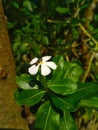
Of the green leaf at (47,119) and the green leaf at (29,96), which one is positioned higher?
the green leaf at (29,96)

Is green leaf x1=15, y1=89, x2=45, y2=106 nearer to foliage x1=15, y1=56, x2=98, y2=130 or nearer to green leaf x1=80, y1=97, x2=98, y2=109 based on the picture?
foliage x1=15, y1=56, x2=98, y2=130

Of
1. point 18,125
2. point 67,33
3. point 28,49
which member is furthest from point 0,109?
point 67,33

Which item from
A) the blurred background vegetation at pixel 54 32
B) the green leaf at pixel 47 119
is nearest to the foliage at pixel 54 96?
the green leaf at pixel 47 119

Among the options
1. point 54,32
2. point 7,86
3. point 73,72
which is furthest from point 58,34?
point 7,86

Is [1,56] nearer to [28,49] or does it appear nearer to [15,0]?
[28,49]

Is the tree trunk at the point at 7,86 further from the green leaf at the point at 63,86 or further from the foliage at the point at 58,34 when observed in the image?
the green leaf at the point at 63,86

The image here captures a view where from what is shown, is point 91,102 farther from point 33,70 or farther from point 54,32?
point 54,32
